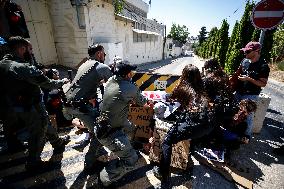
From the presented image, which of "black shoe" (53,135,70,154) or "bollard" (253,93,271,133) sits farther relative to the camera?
"bollard" (253,93,271,133)

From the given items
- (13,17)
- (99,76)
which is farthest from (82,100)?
(13,17)

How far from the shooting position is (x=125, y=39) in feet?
74.7

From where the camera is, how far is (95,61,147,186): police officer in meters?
3.04

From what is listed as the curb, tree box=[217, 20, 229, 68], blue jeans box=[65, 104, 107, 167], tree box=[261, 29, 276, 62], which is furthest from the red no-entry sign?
tree box=[217, 20, 229, 68]

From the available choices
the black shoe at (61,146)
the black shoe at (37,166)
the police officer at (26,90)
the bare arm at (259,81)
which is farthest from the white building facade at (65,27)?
the bare arm at (259,81)

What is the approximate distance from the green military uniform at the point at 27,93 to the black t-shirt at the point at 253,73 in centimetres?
399

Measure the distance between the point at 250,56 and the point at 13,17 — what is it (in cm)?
664

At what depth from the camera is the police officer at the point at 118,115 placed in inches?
120

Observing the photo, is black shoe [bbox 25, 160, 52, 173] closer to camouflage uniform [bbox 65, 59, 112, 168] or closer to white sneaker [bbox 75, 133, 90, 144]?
white sneaker [bbox 75, 133, 90, 144]

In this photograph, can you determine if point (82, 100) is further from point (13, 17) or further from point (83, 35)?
point (83, 35)

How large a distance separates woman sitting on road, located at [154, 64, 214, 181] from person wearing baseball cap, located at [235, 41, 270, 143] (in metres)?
1.62

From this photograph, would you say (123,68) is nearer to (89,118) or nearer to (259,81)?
(89,118)

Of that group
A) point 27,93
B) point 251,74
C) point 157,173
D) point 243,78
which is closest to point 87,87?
point 27,93

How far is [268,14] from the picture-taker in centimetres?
435
